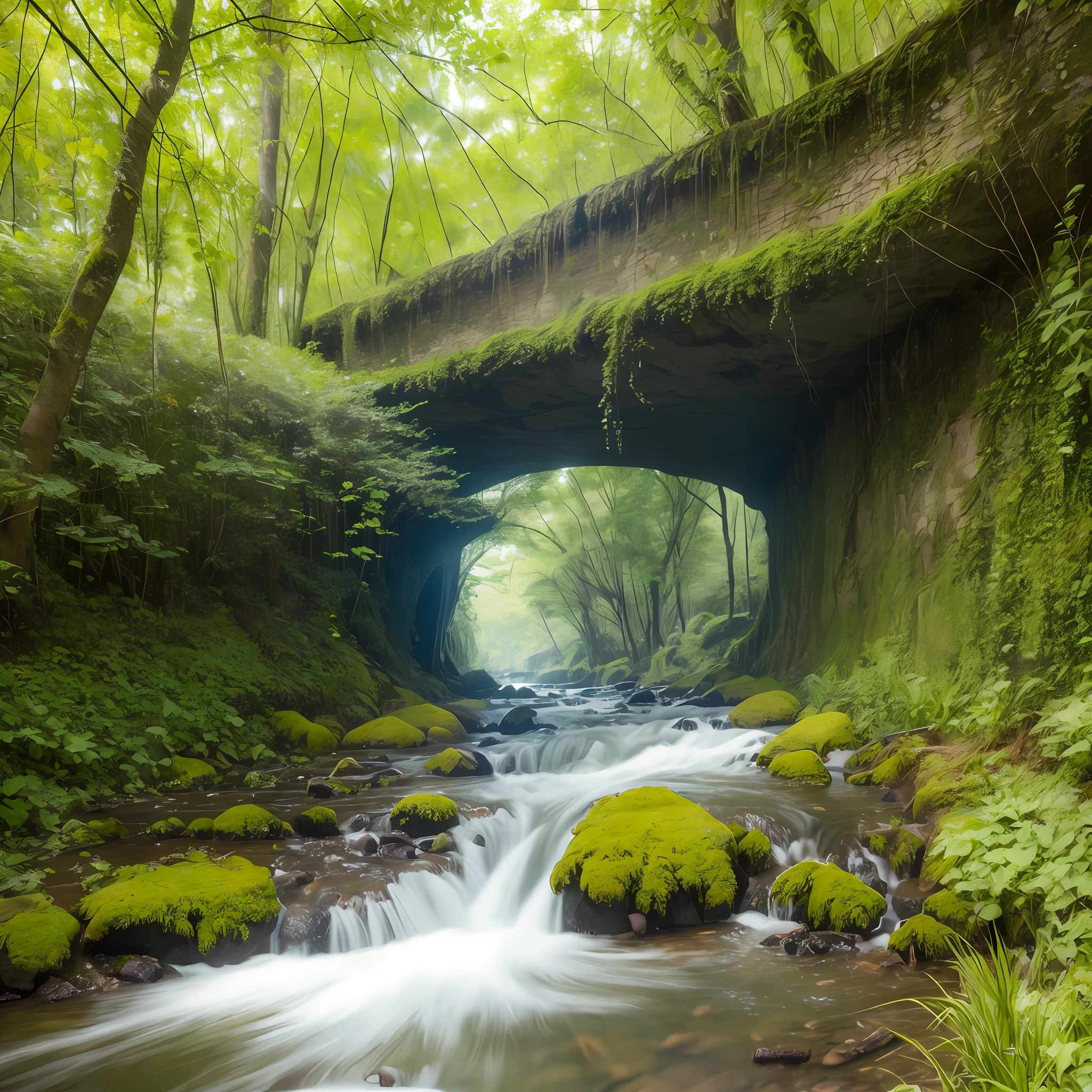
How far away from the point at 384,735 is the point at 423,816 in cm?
395

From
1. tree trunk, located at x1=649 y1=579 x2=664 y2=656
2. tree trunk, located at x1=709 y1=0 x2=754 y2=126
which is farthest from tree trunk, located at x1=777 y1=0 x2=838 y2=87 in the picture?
tree trunk, located at x1=649 y1=579 x2=664 y2=656

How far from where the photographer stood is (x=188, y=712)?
22.4ft

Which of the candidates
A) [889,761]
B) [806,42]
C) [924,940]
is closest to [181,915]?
[924,940]

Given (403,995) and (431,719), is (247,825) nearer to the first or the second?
(403,995)

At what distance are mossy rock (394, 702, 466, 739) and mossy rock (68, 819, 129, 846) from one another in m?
5.29

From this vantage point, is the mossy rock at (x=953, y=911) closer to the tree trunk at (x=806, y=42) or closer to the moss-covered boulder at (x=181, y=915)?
the moss-covered boulder at (x=181, y=915)

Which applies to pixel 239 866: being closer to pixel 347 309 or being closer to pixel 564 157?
pixel 347 309

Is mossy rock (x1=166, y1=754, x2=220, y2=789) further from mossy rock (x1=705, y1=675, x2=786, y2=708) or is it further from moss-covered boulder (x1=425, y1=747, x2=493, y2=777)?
mossy rock (x1=705, y1=675, x2=786, y2=708)

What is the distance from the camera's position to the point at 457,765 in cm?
763

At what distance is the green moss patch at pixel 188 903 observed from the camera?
3506mm

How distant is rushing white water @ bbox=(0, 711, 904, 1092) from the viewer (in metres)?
2.82

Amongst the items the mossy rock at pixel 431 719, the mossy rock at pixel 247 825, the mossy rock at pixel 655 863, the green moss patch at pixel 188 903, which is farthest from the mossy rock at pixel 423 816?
the mossy rock at pixel 431 719

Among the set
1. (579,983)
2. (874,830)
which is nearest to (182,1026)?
(579,983)

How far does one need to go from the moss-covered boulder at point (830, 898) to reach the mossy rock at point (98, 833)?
453cm
